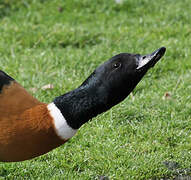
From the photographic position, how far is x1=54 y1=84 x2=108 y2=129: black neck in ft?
10.3

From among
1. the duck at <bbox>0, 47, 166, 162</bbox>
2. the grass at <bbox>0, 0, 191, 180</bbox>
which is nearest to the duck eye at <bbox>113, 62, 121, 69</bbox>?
the duck at <bbox>0, 47, 166, 162</bbox>

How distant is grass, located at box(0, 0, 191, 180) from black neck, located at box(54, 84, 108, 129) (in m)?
0.85

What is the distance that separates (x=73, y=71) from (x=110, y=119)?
1020 mm

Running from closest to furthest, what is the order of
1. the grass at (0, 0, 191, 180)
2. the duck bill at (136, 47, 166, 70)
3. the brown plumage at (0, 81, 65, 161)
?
the duck bill at (136, 47, 166, 70)
the brown plumage at (0, 81, 65, 161)
the grass at (0, 0, 191, 180)

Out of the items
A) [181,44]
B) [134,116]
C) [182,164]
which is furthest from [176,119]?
[181,44]

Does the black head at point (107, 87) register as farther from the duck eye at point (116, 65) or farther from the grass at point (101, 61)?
the grass at point (101, 61)

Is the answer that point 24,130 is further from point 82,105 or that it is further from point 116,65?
point 116,65

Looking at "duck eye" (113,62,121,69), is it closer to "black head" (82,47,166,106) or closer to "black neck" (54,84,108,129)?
"black head" (82,47,166,106)

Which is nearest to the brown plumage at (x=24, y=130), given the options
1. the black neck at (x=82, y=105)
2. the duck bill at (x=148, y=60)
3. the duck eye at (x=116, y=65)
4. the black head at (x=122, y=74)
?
the black neck at (x=82, y=105)

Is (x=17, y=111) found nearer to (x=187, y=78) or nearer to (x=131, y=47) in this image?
(x=187, y=78)

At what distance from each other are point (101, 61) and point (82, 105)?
2.60 metres

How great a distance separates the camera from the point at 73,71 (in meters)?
5.48

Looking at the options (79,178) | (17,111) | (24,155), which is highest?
(17,111)

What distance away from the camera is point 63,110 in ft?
10.5
